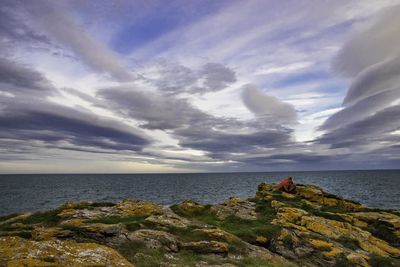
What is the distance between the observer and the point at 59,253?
504 inches

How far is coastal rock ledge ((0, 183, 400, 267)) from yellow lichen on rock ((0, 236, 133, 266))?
0.04 meters

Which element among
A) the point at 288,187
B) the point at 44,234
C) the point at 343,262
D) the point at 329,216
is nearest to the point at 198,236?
the point at 44,234

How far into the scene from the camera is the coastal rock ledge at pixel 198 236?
536 inches

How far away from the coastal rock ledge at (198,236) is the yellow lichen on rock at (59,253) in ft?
0.13

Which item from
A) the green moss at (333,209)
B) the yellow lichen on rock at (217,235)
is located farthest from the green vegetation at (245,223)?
the green moss at (333,209)

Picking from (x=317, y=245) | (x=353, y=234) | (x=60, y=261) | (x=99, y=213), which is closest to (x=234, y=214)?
(x=317, y=245)

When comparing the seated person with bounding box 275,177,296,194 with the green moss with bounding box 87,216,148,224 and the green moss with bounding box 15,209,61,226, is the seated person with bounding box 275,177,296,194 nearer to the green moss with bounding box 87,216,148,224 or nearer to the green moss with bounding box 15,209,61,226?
the green moss with bounding box 87,216,148,224

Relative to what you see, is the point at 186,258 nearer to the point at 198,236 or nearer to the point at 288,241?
the point at 198,236

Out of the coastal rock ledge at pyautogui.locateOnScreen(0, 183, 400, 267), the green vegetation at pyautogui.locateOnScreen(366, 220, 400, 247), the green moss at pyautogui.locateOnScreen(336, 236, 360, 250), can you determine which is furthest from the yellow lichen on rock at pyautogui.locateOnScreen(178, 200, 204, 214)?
the green vegetation at pyautogui.locateOnScreen(366, 220, 400, 247)

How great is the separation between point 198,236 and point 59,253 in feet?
33.5

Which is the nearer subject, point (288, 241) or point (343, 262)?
point (343, 262)

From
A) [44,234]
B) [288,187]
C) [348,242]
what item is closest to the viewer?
[44,234]

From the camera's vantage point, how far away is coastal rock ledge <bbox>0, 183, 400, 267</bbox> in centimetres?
1362

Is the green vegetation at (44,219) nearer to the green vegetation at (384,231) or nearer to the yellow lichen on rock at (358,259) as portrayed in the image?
the yellow lichen on rock at (358,259)
